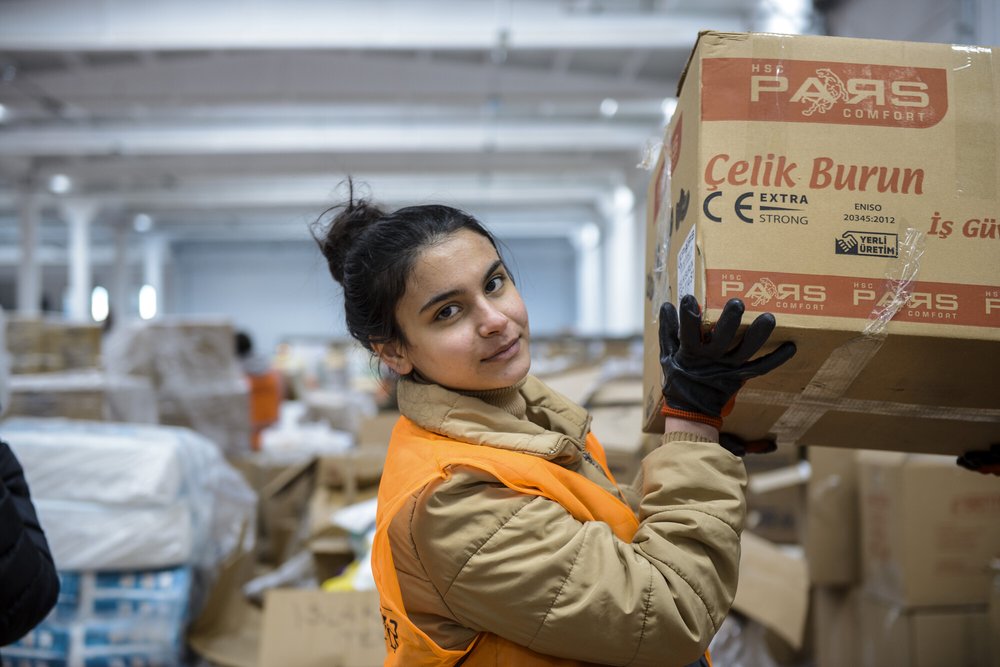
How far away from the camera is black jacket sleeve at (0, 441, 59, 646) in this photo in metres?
1.31

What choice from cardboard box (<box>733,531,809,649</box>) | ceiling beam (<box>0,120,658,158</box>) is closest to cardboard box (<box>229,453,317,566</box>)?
cardboard box (<box>733,531,809,649</box>)

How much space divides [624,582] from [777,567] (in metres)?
2.04

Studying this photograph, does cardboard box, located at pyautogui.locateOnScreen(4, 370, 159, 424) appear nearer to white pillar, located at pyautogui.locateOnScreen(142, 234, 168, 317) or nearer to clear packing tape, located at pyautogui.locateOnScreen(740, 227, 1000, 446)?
clear packing tape, located at pyautogui.locateOnScreen(740, 227, 1000, 446)

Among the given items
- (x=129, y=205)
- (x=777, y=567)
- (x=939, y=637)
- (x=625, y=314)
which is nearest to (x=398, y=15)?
(x=777, y=567)

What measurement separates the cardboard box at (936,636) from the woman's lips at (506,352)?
6.01 ft

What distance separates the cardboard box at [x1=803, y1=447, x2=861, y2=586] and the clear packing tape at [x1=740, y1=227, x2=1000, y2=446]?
1.41 meters

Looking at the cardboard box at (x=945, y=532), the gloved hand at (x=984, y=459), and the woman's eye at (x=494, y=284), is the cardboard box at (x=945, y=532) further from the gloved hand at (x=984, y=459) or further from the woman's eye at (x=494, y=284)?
the woman's eye at (x=494, y=284)

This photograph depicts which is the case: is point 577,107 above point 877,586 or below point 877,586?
above

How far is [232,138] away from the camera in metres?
9.32

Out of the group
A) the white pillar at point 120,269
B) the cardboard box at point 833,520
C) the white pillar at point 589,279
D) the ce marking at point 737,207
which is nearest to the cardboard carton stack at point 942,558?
the cardboard box at point 833,520

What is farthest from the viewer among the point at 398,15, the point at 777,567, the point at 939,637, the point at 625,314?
the point at 625,314

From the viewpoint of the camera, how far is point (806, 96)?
1042 millimetres

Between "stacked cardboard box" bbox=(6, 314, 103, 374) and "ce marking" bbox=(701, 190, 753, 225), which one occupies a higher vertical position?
"ce marking" bbox=(701, 190, 753, 225)

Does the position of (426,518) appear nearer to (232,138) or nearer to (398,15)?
(398,15)
